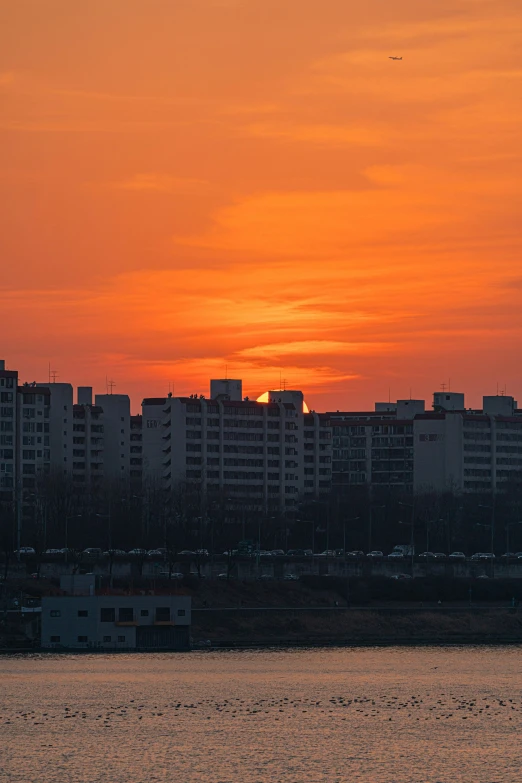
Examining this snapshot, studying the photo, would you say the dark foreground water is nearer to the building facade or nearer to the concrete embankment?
the building facade

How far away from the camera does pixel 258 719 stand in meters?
107

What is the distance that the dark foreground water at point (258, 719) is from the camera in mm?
90188

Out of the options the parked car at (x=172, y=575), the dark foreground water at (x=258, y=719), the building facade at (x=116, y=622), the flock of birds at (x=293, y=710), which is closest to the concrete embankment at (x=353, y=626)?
the building facade at (x=116, y=622)

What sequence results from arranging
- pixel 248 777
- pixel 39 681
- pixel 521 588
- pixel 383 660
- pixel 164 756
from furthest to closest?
1. pixel 521 588
2. pixel 383 660
3. pixel 39 681
4. pixel 164 756
5. pixel 248 777

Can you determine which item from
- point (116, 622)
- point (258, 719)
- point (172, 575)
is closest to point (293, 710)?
point (258, 719)

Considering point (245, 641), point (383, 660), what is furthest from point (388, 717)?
point (245, 641)

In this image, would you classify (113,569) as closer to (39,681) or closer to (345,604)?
(345,604)

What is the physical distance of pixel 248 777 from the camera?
87812 mm

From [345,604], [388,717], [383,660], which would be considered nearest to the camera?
[388,717]

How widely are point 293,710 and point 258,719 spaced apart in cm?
500

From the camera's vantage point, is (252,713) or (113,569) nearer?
(252,713)

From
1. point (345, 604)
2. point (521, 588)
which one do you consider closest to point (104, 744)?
point (345, 604)

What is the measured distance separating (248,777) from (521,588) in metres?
112

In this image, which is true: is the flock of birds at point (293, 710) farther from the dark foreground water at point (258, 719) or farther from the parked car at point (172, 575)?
the parked car at point (172, 575)
